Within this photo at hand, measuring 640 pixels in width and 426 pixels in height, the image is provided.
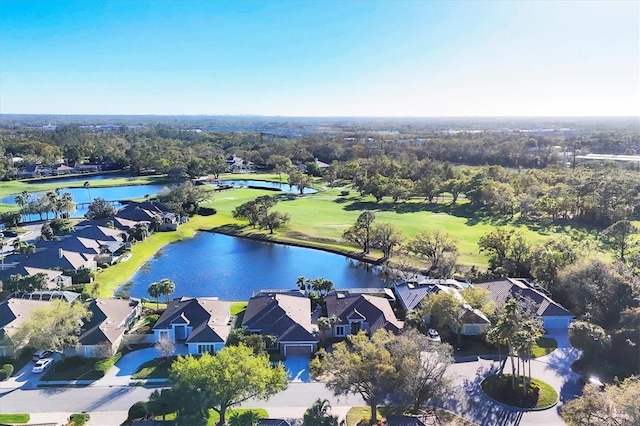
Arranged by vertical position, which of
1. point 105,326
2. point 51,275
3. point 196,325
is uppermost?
point 51,275

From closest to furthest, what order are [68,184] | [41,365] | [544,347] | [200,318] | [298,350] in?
[41,365]
[298,350]
[544,347]
[200,318]
[68,184]

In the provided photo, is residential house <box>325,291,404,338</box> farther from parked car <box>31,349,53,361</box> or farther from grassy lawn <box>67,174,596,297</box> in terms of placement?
parked car <box>31,349,53,361</box>

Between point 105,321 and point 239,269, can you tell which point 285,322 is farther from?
point 239,269

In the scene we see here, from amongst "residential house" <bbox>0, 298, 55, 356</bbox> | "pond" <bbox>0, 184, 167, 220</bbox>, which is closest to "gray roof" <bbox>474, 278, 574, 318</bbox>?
"residential house" <bbox>0, 298, 55, 356</bbox>

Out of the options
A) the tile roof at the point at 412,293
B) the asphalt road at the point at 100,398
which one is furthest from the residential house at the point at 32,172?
the tile roof at the point at 412,293

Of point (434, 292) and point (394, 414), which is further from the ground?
point (434, 292)

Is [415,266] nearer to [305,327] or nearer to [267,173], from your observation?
[305,327]

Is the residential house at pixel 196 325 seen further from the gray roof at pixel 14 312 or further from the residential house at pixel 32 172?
the residential house at pixel 32 172

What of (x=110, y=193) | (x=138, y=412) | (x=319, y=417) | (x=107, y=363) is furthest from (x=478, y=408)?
(x=110, y=193)
